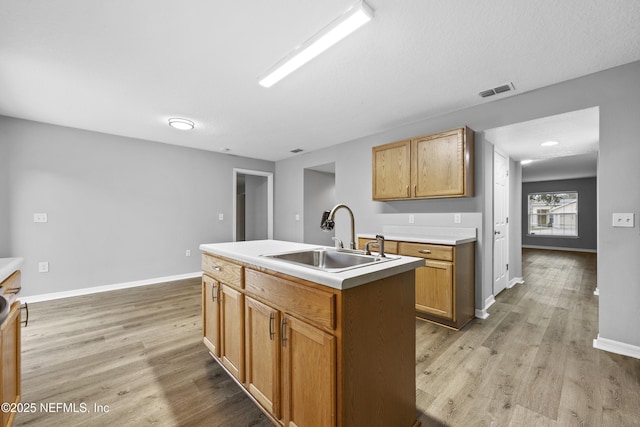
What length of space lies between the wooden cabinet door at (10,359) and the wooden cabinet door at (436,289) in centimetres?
299

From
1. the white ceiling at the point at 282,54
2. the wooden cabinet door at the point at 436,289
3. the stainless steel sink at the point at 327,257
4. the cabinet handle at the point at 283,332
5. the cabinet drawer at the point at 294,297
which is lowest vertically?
the wooden cabinet door at the point at 436,289

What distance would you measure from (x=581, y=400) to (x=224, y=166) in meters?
5.63

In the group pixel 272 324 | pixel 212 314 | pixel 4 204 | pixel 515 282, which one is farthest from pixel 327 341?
pixel 4 204

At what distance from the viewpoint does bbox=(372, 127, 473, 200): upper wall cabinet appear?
2.93 m

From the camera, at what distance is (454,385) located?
1.82 metres

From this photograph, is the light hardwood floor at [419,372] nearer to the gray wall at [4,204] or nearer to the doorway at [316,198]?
the gray wall at [4,204]

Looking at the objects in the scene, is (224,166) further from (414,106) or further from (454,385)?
(454,385)

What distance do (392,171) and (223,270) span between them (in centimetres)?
252

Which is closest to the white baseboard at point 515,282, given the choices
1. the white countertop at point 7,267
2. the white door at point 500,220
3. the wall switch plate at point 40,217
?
the white door at point 500,220

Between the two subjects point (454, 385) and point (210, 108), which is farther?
point (210, 108)

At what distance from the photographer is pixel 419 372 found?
78.0 inches

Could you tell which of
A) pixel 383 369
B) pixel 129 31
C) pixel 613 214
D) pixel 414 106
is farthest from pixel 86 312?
pixel 613 214

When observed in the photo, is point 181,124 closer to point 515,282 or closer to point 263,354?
point 263,354

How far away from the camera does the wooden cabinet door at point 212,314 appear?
1.93 metres
